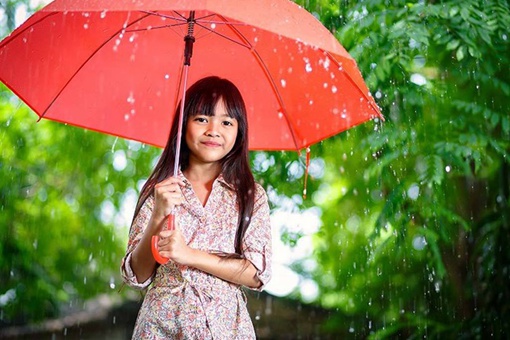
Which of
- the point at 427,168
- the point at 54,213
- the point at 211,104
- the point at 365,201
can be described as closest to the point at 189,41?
the point at 211,104

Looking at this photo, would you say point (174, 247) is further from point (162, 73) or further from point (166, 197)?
point (162, 73)

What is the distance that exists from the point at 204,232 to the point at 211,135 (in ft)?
1.16

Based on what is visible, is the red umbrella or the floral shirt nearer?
the floral shirt

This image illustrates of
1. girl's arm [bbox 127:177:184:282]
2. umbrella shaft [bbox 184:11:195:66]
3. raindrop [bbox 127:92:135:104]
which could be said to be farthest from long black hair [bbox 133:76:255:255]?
raindrop [bbox 127:92:135:104]

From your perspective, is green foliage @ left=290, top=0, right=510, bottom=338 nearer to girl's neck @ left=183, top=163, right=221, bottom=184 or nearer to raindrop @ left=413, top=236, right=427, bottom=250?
raindrop @ left=413, top=236, right=427, bottom=250

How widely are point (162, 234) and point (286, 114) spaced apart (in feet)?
3.75

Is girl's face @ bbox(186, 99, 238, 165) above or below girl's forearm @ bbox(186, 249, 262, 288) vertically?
above

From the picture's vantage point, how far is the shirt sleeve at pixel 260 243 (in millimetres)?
2609

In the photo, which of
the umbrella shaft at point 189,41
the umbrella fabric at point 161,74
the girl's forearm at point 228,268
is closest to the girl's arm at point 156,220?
the girl's forearm at point 228,268

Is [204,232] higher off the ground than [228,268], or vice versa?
[204,232]

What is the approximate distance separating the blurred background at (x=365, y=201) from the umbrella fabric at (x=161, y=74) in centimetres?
82

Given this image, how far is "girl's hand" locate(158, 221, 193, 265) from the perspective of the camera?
243cm

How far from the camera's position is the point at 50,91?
10.9 ft

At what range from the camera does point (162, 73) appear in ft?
11.1
